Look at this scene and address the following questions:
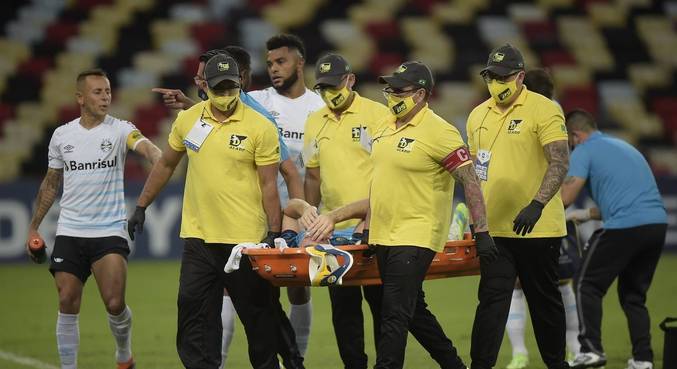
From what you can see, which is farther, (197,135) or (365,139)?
(365,139)

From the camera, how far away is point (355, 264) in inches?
324

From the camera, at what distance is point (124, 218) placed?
9.74 metres

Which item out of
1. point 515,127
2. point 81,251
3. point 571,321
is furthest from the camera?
point 571,321

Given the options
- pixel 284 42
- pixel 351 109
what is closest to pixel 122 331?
pixel 351 109

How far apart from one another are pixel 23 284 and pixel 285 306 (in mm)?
4545

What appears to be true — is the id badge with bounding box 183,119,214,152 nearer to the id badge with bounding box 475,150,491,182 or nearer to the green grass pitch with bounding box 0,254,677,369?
the id badge with bounding box 475,150,491,182

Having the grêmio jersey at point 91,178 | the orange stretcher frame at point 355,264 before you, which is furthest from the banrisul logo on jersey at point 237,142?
the grêmio jersey at point 91,178

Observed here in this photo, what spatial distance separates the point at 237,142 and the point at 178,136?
0.46 metres

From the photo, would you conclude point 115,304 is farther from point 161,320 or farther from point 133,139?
point 161,320

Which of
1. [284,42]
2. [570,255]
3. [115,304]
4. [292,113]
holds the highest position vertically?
[284,42]

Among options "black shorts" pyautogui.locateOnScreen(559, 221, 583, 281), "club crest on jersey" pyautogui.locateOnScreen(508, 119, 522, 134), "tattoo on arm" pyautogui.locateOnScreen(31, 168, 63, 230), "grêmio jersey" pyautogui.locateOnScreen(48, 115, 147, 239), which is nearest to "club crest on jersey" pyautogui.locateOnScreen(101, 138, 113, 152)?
"grêmio jersey" pyautogui.locateOnScreen(48, 115, 147, 239)

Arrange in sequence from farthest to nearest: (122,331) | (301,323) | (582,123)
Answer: (582,123), (301,323), (122,331)

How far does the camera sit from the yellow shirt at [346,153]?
9039mm

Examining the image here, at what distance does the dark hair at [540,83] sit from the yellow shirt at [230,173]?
2.37 meters
